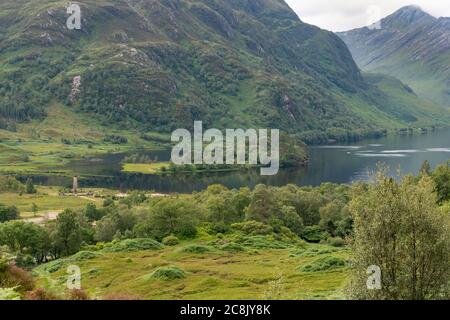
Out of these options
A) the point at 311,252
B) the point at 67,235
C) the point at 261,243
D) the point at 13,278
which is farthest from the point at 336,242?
the point at 13,278

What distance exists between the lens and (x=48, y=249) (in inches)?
4131

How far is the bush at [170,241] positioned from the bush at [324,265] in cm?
3444

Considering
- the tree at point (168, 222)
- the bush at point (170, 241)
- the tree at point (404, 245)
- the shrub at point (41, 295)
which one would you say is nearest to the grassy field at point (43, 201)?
the tree at point (168, 222)

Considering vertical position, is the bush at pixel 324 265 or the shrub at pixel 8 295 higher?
the shrub at pixel 8 295

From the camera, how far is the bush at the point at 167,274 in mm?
72312

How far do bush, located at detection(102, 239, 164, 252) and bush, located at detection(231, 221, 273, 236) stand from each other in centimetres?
2092

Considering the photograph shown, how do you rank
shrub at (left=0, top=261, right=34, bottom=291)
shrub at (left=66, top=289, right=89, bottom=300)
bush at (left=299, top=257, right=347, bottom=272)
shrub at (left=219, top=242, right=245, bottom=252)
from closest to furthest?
1. shrub at (left=66, top=289, right=89, bottom=300)
2. shrub at (left=0, top=261, right=34, bottom=291)
3. bush at (left=299, top=257, right=347, bottom=272)
4. shrub at (left=219, top=242, right=245, bottom=252)

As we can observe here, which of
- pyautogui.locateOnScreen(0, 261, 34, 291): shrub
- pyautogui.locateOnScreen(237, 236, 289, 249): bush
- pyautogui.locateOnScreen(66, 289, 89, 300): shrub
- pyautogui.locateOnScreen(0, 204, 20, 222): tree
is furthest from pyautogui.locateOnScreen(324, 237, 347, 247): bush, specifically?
pyautogui.locateOnScreen(66, 289, 89, 300): shrub

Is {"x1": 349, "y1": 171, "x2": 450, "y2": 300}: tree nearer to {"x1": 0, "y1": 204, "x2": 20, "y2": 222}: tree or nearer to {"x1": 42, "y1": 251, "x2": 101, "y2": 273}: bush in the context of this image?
{"x1": 42, "y1": 251, "x2": 101, "y2": 273}: bush

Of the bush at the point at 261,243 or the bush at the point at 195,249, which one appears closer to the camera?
the bush at the point at 195,249

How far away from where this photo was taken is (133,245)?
98.8m

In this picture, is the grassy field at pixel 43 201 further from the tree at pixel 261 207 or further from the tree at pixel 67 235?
the tree at pixel 261 207

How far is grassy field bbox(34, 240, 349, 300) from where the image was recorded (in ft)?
210
